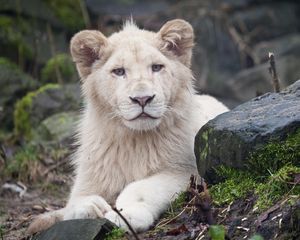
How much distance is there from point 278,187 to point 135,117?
1.35 metres

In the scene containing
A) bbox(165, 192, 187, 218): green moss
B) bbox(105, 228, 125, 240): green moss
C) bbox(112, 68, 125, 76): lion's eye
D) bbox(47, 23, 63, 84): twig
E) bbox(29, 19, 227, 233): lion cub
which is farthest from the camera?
bbox(47, 23, 63, 84): twig

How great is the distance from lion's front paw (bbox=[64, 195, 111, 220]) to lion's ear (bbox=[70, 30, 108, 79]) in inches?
55.3

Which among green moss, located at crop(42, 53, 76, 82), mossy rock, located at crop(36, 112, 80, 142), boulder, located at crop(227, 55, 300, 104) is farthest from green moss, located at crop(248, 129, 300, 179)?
boulder, located at crop(227, 55, 300, 104)

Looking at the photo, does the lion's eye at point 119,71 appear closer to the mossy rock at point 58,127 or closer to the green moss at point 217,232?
the green moss at point 217,232

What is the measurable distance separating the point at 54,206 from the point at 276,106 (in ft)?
9.70

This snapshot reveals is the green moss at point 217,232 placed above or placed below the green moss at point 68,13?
below

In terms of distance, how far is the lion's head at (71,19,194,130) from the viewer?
19.5 ft

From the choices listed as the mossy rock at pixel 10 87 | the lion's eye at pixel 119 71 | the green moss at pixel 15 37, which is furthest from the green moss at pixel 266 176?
the green moss at pixel 15 37

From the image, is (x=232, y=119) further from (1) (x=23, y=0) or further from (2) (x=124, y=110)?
(1) (x=23, y=0)

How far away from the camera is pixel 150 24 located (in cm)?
1441

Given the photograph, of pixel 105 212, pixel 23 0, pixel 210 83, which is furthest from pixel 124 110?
pixel 210 83

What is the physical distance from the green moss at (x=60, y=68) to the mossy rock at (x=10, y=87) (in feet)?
1.23

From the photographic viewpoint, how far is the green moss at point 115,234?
17.1ft

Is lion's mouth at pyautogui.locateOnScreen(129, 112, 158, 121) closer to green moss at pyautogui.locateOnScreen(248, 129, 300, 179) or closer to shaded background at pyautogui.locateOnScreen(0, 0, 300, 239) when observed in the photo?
green moss at pyautogui.locateOnScreen(248, 129, 300, 179)
